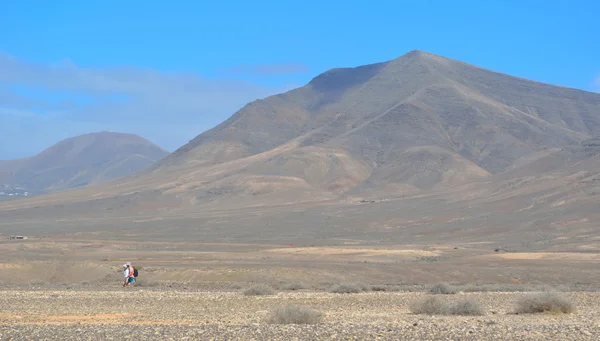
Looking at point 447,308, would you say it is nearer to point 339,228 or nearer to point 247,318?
point 247,318

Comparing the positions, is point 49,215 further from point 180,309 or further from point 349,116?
point 180,309

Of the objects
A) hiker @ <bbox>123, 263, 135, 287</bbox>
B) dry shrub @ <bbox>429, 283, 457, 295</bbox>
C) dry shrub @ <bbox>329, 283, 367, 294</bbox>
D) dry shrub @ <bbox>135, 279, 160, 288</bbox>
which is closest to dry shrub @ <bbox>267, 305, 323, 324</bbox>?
dry shrub @ <bbox>329, 283, 367, 294</bbox>

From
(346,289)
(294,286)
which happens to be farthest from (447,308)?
(294,286)

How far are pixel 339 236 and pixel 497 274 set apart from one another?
48.7 m

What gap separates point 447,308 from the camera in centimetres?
1911

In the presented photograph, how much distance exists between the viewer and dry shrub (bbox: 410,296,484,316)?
736 inches

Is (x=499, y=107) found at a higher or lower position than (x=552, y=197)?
higher

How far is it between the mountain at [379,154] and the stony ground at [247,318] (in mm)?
85806

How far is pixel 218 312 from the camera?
802 inches

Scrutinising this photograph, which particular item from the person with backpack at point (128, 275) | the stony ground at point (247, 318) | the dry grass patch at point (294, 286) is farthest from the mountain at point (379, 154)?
the stony ground at point (247, 318)

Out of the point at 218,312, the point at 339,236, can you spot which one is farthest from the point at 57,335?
the point at 339,236

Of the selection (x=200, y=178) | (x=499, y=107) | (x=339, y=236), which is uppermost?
(x=499, y=107)

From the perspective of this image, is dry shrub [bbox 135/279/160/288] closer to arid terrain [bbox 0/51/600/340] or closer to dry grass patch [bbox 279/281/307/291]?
arid terrain [bbox 0/51/600/340]

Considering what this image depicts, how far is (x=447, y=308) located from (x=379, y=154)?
13977 cm
